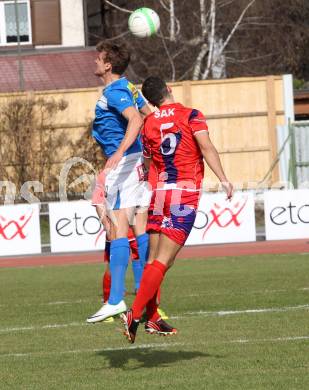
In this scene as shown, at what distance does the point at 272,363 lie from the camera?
773cm

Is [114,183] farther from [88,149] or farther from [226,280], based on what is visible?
[88,149]

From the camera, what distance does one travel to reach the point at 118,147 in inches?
364

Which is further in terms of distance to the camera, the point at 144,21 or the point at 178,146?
→ the point at 144,21

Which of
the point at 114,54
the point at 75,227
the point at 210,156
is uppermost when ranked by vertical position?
the point at 114,54

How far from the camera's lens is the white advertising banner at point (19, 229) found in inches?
848

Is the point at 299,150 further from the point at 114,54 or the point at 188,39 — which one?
the point at 114,54

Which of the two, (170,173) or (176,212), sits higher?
(170,173)

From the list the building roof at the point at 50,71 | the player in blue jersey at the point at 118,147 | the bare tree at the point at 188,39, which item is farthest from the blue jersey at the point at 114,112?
the bare tree at the point at 188,39

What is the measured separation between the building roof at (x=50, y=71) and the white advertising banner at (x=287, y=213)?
38.1 feet

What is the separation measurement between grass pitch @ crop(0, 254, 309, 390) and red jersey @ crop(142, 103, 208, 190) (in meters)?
1.25

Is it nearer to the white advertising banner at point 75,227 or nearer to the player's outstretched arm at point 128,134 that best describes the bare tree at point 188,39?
the white advertising banner at point 75,227

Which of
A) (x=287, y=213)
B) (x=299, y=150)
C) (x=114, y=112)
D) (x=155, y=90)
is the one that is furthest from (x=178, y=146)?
(x=299, y=150)

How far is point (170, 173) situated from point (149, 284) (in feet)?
2.67

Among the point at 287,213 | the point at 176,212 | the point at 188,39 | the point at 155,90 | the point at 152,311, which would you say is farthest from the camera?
the point at 188,39
